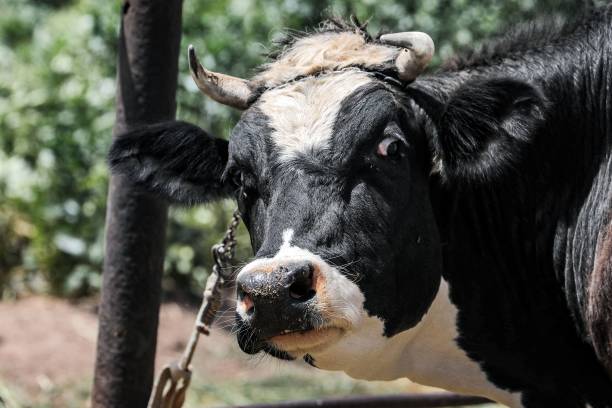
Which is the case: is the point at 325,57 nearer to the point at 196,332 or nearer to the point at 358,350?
the point at 358,350

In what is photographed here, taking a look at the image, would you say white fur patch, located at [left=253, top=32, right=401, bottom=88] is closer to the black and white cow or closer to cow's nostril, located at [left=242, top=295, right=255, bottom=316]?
the black and white cow

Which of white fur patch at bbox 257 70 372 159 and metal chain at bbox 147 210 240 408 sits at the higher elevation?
white fur patch at bbox 257 70 372 159

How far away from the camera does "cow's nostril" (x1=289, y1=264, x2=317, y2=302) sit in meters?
3.64

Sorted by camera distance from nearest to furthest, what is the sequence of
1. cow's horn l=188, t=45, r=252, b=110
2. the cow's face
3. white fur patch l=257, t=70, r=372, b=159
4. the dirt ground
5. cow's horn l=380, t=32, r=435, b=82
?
1. the cow's face
2. white fur patch l=257, t=70, r=372, b=159
3. cow's horn l=380, t=32, r=435, b=82
4. cow's horn l=188, t=45, r=252, b=110
5. the dirt ground

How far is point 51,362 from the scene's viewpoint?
27.1 feet

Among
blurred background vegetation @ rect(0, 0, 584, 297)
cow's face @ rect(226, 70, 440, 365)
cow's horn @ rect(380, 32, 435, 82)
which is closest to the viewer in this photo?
cow's face @ rect(226, 70, 440, 365)

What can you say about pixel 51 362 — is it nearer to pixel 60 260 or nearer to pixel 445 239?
pixel 60 260

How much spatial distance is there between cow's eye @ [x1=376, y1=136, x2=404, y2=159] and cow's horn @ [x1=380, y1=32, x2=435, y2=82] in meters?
0.32

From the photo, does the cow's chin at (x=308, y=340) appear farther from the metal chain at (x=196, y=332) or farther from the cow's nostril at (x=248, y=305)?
the metal chain at (x=196, y=332)

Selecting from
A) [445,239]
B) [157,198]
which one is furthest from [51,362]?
[445,239]

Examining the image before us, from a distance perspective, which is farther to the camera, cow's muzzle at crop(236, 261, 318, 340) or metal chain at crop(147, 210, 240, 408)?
metal chain at crop(147, 210, 240, 408)

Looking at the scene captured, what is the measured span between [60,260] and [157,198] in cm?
558

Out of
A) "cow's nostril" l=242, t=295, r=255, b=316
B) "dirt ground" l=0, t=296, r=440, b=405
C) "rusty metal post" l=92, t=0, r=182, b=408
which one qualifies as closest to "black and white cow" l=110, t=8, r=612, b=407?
"cow's nostril" l=242, t=295, r=255, b=316

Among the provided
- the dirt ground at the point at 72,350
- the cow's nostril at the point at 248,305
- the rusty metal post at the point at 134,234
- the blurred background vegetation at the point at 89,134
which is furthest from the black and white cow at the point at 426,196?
the blurred background vegetation at the point at 89,134
